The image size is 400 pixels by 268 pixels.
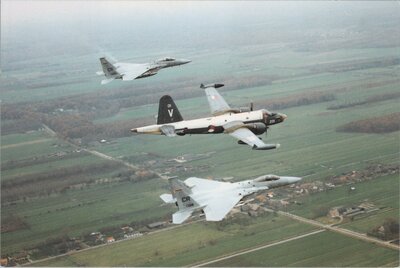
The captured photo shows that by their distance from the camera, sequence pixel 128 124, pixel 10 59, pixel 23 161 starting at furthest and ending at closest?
pixel 23 161 → pixel 10 59 → pixel 128 124

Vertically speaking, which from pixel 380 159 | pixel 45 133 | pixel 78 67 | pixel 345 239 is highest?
pixel 78 67

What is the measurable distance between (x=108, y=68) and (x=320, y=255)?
47.3ft

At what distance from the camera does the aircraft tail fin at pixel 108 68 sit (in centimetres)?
2028

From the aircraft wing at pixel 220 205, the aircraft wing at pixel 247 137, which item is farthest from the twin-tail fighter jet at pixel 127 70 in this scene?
the aircraft wing at pixel 220 205

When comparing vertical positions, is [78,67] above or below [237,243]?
above

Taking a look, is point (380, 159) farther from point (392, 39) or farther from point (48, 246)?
point (48, 246)

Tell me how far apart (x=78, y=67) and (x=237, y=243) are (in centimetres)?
1271

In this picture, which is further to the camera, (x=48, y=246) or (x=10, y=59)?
(x=10, y=59)

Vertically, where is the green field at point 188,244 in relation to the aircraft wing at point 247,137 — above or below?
below

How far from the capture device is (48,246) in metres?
32.8

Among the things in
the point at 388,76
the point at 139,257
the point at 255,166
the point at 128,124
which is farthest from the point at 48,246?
the point at 388,76

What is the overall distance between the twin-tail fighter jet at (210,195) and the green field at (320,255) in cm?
925

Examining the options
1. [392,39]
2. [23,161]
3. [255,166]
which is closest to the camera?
[255,166]

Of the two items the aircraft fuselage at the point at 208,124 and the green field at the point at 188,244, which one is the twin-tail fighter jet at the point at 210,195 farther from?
the green field at the point at 188,244
